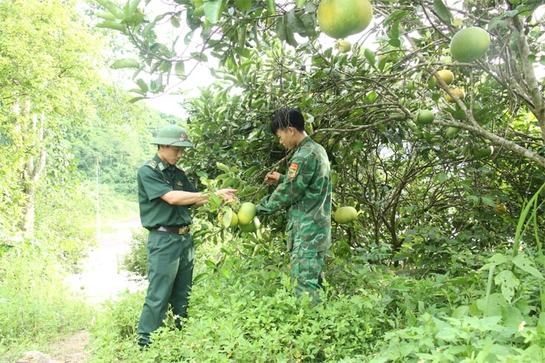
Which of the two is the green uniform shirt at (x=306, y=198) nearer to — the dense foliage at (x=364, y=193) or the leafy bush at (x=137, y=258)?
the dense foliage at (x=364, y=193)

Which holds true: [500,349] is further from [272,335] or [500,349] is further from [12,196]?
[12,196]

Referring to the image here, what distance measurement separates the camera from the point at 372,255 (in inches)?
120

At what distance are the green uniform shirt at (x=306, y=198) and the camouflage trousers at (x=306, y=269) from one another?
4 centimetres

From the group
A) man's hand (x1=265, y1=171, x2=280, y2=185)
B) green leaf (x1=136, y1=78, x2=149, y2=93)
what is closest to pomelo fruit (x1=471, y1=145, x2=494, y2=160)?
man's hand (x1=265, y1=171, x2=280, y2=185)

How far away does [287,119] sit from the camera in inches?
107

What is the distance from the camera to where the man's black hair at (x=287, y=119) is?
2711 millimetres

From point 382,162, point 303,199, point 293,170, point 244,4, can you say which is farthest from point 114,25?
point 382,162

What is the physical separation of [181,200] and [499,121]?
2.49m

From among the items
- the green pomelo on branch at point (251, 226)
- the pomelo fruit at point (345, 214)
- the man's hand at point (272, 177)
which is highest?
the man's hand at point (272, 177)

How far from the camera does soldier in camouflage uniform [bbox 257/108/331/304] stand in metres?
2.75

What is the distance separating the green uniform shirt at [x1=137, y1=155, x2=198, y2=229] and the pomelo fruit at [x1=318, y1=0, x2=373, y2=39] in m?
1.92

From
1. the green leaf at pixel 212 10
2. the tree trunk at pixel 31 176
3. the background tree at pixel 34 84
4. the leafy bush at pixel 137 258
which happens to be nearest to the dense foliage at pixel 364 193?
the green leaf at pixel 212 10

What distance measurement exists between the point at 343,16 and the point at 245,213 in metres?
1.40

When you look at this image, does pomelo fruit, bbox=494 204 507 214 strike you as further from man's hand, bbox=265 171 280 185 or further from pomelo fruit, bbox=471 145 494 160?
man's hand, bbox=265 171 280 185
